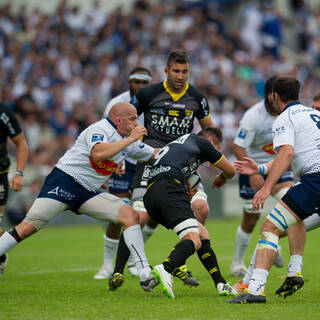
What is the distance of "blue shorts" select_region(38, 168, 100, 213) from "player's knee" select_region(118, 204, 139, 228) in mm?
420

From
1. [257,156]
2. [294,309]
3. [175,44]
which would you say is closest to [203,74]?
[175,44]

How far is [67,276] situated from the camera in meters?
10.2

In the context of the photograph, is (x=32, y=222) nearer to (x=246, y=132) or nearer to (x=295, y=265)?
(x=295, y=265)

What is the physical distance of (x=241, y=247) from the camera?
10.5 metres

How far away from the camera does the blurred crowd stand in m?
20.4

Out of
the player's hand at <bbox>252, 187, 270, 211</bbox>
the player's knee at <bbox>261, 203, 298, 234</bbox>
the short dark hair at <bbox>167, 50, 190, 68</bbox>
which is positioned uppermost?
the short dark hair at <bbox>167, 50, 190, 68</bbox>

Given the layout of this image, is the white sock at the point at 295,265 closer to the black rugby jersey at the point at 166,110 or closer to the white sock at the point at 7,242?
the black rugby jersey at the point at 166,110

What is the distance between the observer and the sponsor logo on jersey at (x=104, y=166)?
27.1ft

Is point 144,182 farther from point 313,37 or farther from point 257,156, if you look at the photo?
point 313,37

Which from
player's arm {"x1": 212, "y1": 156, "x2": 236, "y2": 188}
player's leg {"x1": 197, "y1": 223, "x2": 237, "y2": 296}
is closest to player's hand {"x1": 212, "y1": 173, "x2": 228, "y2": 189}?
player's arm {"x1": 212, "y1": 156, "x2": 236, "y2": 188}

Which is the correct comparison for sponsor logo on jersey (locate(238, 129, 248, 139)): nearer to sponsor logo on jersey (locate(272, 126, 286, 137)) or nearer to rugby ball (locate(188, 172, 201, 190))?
rugby ball (locate(188, 172, 201, 190))

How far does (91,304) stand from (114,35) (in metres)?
18.1

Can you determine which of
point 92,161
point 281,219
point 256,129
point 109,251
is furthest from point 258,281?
point 256,129

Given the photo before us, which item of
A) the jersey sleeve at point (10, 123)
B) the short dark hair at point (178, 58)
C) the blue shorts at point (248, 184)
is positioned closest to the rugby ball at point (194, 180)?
the short dark hair at point (178, 58)
